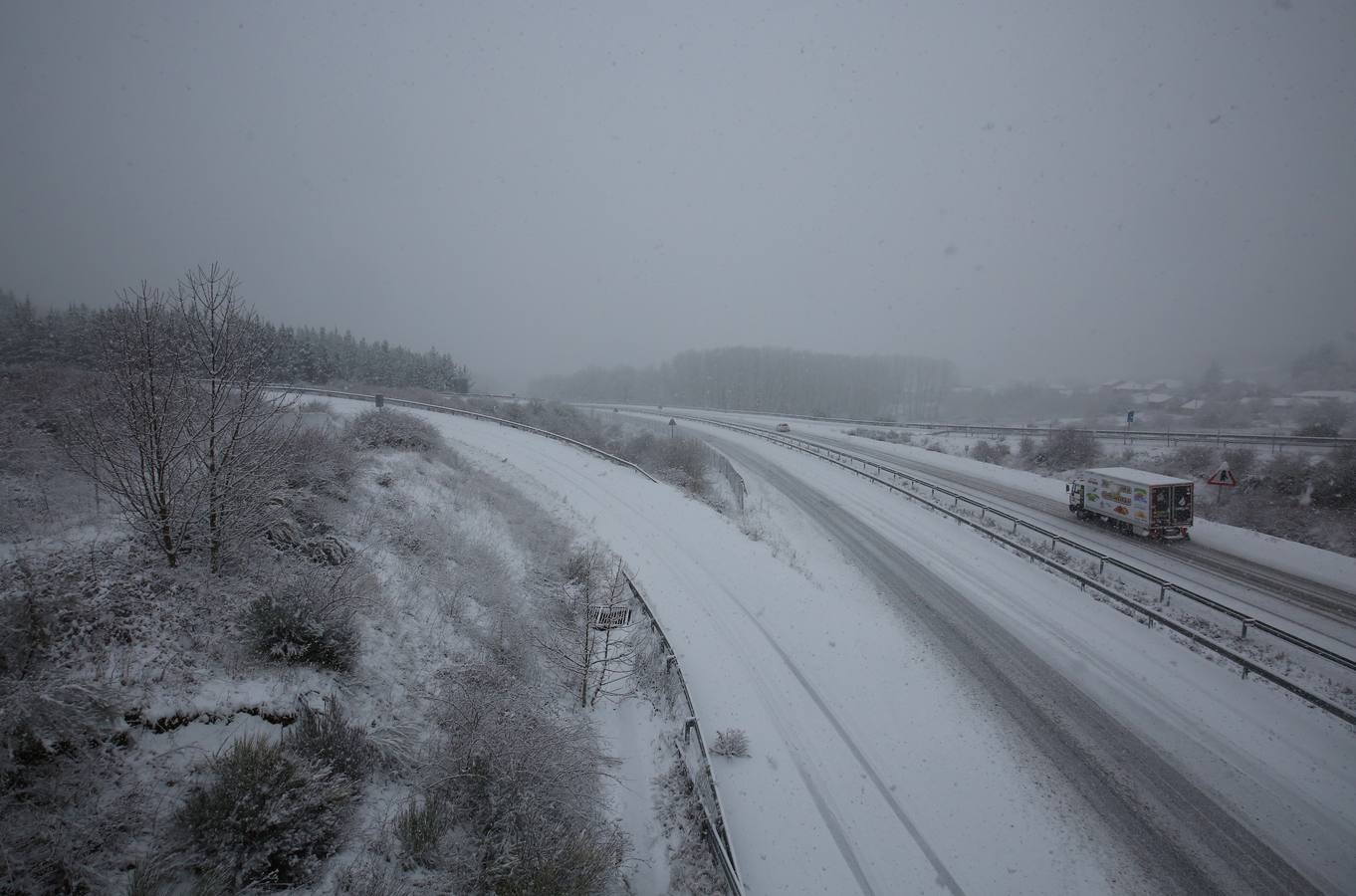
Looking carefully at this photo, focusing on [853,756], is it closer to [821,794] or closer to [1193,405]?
[821,794]

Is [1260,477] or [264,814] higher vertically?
[1260,477]

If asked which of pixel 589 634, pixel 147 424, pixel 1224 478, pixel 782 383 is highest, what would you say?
pixel 782 383

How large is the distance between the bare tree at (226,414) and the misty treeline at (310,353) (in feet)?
55.4

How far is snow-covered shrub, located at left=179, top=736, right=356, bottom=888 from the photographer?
503 centimetres

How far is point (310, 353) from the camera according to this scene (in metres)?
51.9

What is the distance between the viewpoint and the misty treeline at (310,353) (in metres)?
29.6

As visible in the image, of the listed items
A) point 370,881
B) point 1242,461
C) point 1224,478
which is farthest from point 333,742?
point 1242,461

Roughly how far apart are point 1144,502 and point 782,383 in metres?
82.2

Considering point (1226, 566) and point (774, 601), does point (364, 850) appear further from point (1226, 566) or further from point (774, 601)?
point (1226, 566)

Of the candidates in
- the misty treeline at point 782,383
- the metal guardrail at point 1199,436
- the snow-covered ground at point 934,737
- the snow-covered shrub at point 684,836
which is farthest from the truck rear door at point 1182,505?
the misty treeline at point 782,383

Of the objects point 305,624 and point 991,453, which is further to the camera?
point 991,453

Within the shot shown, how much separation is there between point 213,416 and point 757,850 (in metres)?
11.5

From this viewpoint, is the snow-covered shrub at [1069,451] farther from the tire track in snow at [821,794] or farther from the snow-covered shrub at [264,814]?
the snow-covered shrub at [264,814]

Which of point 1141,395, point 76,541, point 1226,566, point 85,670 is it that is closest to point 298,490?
point 76,541
